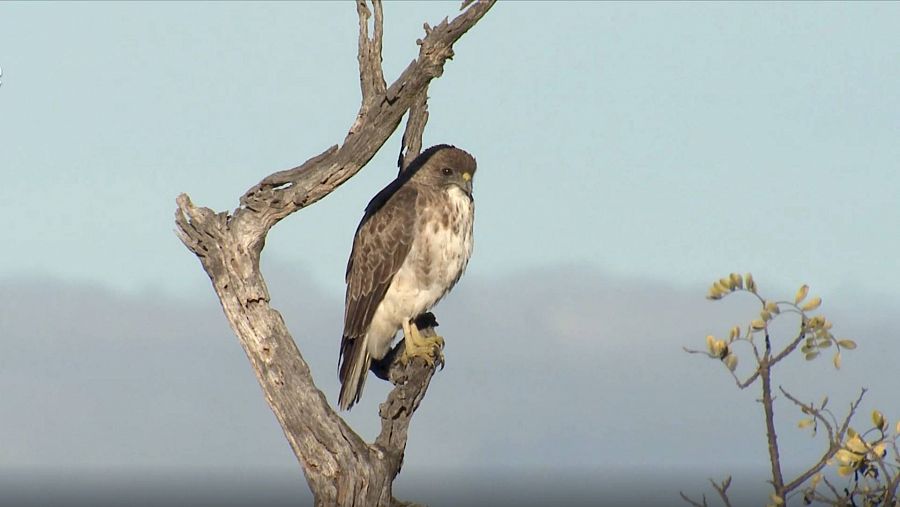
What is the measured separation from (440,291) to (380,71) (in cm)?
269

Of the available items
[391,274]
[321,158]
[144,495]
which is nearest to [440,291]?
[391,274]

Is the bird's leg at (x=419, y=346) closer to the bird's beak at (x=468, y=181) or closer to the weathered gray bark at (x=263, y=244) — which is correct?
the bird's beak at (x=468, y=181)

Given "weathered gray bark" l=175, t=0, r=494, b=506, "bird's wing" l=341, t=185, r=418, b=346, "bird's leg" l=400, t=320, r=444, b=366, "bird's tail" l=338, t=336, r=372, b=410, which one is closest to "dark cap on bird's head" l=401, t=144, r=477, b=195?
"bird's wing" l=341, t=185, r=418, b=346

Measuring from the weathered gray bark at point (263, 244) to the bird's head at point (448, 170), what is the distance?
2179mm

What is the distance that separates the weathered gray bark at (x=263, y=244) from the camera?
10.3 metres

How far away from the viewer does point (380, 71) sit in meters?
10.7

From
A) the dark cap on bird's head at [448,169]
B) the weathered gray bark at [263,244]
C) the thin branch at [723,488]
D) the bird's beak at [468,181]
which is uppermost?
the dark cap on bird's head at [448,169]

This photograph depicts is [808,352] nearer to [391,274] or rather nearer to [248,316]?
[248,316]

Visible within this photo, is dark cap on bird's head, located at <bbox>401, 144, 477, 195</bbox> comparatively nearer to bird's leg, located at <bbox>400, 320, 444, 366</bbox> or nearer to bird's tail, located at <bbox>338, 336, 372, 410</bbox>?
bird's leg, located at <bbox>400, 320, 444, 366</bbox>

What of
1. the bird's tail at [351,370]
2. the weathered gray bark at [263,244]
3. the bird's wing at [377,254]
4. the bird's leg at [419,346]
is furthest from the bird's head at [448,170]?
the weathered gray bark at [263,244]

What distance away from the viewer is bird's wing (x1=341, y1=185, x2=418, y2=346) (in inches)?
489

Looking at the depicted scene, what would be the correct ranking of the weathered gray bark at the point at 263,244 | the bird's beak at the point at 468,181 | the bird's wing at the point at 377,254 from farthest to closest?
the bird's beak at the point at 468,181 → the bird's wing at the point at 377,254 → the weathered gray bark at the point at 263,244

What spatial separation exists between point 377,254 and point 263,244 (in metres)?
2.19

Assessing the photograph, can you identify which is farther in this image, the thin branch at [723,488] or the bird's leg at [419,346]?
the bird's leg at [419,346]
